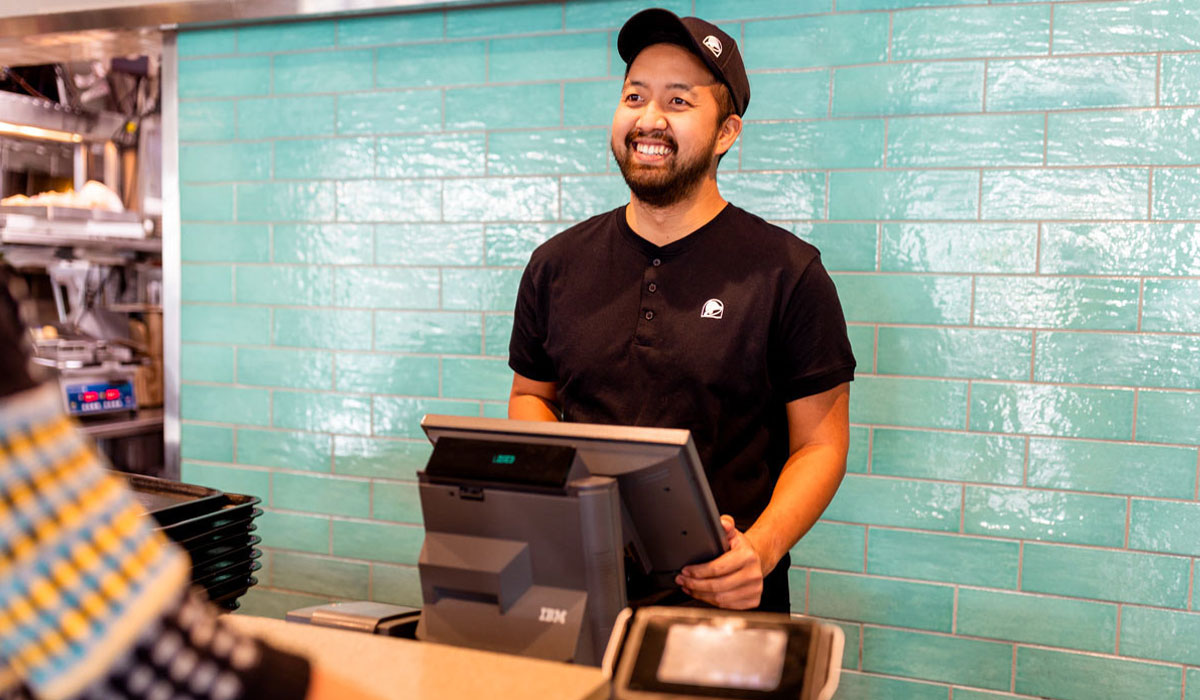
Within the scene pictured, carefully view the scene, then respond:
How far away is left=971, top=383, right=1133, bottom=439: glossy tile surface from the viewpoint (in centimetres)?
245

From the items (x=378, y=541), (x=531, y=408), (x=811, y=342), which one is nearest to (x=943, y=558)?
(x=811, y=342)

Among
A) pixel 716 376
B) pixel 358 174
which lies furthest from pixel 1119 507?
pixel 358 174

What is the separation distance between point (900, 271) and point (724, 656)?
1893 millimetres

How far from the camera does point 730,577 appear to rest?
4.96 ft

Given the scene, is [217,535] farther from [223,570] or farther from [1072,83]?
[1072,83]

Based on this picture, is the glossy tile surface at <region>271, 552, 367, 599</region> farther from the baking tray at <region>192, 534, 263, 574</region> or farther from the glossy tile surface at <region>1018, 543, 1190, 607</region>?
the glossy tile surface at <region>1018, 543, 1190, 607</region>

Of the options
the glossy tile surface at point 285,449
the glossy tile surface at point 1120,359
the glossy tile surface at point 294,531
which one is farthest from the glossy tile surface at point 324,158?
the glossy tile surface at point 1120,359

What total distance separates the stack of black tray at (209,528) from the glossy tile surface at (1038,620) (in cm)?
185

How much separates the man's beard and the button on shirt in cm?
10

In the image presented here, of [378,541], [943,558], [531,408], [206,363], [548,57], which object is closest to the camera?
[531,408]

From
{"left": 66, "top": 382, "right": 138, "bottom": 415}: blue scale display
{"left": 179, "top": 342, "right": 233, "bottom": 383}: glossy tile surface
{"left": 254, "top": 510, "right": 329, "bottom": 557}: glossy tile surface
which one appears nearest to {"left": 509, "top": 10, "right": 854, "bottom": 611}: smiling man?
{"left": 254, "top": 510, "right": 329, "bottom": 557}: glossy tile surface

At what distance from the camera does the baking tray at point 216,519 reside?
5.24 ft

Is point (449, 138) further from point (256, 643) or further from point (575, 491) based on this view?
point (256, 643)

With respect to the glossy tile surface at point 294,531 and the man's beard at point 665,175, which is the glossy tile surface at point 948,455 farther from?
the glossy tile surface at point 294,531
